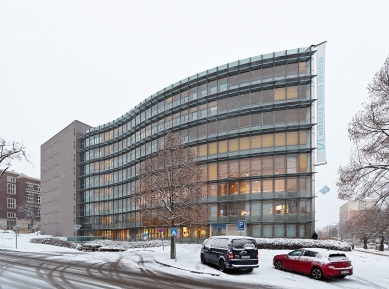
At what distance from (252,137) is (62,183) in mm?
48139

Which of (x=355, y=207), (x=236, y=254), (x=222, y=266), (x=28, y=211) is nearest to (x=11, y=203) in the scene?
(x=28, y=211)

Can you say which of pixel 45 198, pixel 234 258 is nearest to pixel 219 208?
pixel 234 258

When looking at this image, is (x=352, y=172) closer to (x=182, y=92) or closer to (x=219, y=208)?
(x=219, y=208)

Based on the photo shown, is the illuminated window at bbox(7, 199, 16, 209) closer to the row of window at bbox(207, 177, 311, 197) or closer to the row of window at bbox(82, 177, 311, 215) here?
the row of window at bbox(82, 177, 311, 215)

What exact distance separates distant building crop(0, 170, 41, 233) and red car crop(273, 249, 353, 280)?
291 ft

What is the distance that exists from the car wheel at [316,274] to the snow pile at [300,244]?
1250 cm

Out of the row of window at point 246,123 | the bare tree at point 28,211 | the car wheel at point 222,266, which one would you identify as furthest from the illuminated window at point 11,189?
the car wheel at point 222,266

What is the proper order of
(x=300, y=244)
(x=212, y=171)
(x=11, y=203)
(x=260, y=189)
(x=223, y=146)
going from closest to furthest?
(x=300, y=244), (x=260, y=189), (x=223, y=146), (x=212, y=171), (x=11, y=203)

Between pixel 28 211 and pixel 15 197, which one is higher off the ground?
pixel 15 197

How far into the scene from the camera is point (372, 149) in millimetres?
16625

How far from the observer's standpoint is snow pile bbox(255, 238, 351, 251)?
26250 mm

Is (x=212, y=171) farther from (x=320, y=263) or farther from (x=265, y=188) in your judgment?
(x=320, y=263)

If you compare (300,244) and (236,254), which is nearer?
(236,254)

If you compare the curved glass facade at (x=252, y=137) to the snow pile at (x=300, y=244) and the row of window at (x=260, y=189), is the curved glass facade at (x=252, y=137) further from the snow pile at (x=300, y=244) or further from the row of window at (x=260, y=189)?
the snow pile at (x=300, y=244)
